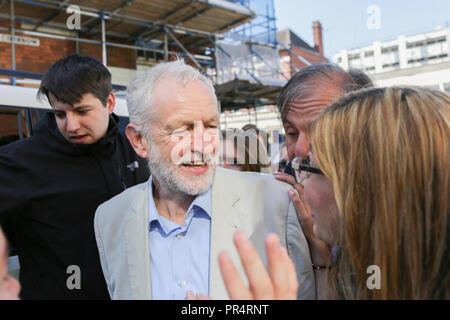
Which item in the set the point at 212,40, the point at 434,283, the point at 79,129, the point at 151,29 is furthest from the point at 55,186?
the point at 212,40

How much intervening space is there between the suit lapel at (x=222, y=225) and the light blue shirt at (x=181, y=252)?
6 centimetres

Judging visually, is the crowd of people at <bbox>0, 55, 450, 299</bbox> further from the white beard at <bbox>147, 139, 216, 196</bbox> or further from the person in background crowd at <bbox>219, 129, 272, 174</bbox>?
the person in background crowd at <bbox>219, 129, 272, 174</bbox>

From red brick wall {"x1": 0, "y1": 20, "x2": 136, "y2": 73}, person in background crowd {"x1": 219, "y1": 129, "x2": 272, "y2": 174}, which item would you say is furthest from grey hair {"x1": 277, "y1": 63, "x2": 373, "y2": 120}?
red brick wall {"x1": 0, "y1": 20, "x2": 136, "y2": 73}

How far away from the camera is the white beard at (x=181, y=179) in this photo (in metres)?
1.43

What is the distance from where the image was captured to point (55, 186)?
1.73m

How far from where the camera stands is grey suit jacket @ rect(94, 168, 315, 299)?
124 cm

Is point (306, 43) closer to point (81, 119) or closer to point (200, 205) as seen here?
point (81, 119)

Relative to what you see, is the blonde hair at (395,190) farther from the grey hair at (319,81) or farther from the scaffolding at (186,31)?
the scaffolding at (186,31)

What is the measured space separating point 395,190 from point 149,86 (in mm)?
1075

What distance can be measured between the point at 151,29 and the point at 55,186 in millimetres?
8069

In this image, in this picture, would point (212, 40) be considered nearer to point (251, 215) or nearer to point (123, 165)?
point (123, 165)

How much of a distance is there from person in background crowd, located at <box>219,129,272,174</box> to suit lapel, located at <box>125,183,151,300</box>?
1.47 meters

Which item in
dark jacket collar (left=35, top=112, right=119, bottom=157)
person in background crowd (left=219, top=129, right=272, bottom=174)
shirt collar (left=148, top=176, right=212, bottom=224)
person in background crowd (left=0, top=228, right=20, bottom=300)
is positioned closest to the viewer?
person in background crowd (left=0, top=228, right=20, bottom=300)

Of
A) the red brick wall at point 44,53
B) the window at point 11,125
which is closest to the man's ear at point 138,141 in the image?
the window at point 11,125
